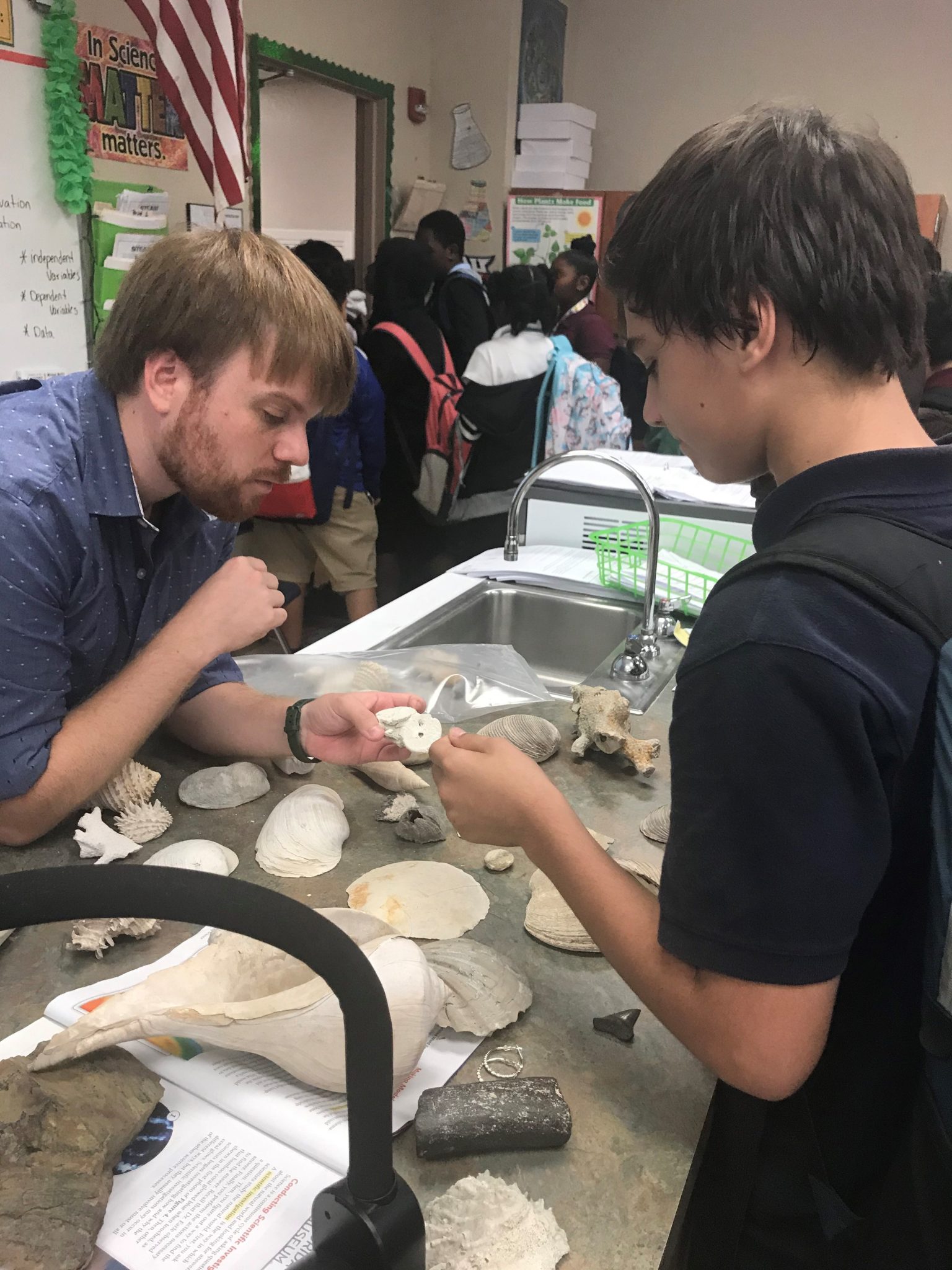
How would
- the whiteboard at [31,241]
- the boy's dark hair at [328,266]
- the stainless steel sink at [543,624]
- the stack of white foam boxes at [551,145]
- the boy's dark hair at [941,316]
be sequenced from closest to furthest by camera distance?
1. the stainless steel sink at [543,624]
2. the boy's dark hair at [941,316]
3. the whiteboard at [31,241]
4. the boy's dark hair at [328,266]
5. the stack of white foam boxes at [551,145]

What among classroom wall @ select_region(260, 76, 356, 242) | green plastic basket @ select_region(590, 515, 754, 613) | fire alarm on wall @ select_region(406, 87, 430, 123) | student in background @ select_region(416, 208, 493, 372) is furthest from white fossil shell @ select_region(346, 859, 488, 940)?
fire alarm on wall @ select_region(406, 87, 430, 123)

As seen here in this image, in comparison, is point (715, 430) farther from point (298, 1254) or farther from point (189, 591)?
point (189, 591)

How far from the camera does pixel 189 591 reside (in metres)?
1.47

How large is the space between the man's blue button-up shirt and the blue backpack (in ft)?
2.89

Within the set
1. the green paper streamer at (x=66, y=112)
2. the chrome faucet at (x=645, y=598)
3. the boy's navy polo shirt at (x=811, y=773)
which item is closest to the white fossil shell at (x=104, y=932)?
the boy's navy polo shirt at (x=811, y=773)

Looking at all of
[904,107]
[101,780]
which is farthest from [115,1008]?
[904,107]

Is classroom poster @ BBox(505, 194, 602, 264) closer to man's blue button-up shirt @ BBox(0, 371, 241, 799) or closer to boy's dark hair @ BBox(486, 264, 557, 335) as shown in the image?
boy's dark hair @ BBox(486, 264, 557, 335)

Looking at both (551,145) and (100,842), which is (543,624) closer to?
(100,842)

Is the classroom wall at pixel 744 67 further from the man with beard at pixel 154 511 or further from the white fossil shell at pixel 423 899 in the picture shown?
the white fossil shell at pixel 423 899

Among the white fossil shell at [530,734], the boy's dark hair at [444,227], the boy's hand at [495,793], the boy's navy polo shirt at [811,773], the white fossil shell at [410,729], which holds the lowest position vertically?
the white fossil shell at [530,734]

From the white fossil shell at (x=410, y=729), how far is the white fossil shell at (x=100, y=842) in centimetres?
35

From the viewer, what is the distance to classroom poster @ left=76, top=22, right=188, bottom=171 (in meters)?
2.83

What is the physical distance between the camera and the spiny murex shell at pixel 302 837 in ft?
3.61

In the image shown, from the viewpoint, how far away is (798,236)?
0.72m
